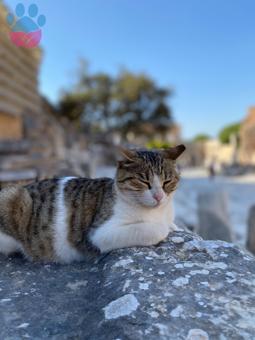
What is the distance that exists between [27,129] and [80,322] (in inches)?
236

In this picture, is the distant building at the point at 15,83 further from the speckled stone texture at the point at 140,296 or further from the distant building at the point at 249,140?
the distant building at the point at 249,140

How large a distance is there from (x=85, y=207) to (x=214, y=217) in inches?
212

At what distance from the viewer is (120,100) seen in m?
37.5

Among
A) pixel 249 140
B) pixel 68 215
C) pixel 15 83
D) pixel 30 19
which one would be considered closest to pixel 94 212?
pixel 68 215

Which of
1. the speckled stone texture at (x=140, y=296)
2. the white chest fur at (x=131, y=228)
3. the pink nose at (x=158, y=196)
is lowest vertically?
the speckled stone texture at (x=140, y=296)

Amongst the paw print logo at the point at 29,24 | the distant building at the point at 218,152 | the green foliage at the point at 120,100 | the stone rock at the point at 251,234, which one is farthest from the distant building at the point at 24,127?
the distant building at the point at 218,152

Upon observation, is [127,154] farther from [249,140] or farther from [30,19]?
[249,140]

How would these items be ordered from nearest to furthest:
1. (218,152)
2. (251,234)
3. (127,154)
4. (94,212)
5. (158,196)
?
(158,196), (127,154), (94,212), (251,234), (218,152)

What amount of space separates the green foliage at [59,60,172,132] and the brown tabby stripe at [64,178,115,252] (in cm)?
3405

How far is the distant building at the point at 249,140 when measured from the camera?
3501cm

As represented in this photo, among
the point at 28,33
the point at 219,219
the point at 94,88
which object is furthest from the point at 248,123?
the point at 28,33

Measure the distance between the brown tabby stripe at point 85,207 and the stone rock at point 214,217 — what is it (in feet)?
15.9

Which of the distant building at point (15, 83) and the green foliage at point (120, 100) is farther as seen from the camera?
the green foliage at point (120, 100)

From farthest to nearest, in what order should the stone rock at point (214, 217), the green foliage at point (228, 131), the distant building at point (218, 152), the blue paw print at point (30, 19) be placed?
the green foliage at point (228, 131) → the distant building at point (218, 152) → the stone rock at point (214, 217) → the blue paw print at point (30, 19)
